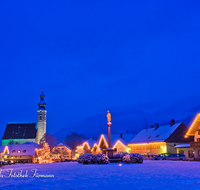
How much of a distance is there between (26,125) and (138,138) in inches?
3351

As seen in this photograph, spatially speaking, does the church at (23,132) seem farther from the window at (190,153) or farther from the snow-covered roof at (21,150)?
the window at (190,153)

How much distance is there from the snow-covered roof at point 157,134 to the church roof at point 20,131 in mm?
78769

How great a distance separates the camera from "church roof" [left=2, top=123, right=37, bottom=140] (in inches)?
5630

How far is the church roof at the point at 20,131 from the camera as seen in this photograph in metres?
143

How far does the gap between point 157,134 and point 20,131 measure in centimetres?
9264

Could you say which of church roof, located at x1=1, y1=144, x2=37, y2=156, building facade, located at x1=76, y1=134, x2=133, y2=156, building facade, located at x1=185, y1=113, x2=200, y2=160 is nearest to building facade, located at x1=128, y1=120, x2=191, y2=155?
building facade, located at x1=76, y1=134, x2=133, y2=156

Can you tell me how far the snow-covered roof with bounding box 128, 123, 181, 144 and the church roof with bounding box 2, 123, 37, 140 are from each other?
258 feet

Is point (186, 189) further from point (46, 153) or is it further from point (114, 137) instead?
point (114, 137)

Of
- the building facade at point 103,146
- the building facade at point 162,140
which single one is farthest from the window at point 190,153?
the building facade at point 103,146

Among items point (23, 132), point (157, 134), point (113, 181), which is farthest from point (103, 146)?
point (23, 132)

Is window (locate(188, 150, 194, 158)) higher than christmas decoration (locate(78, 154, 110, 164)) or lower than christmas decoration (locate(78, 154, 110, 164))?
higher

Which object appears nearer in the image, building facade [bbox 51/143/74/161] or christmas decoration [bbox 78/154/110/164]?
christmas decoration [bbox 78/154/110/164]

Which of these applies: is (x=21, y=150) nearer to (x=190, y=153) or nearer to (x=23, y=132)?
(x=23, y=132)

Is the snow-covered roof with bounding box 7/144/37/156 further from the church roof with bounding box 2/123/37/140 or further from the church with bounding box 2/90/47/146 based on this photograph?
the church roof with bounding box 2/123/37/140
